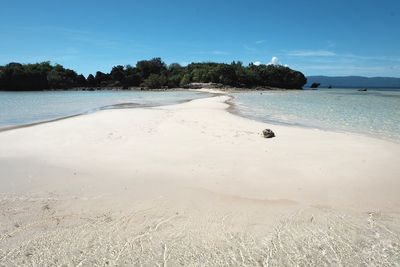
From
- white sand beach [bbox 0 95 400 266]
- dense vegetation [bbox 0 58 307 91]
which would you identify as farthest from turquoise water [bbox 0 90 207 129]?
dense vegetation [bbox 0 58 307 91]

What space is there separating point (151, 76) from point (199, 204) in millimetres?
99183

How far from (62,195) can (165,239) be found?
7.05 feet

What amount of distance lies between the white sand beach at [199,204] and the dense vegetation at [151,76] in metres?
89.8

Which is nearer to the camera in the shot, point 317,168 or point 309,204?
point 309,204

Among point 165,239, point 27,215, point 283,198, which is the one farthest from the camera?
A: point 283,198

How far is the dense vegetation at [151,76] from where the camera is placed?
95938mm

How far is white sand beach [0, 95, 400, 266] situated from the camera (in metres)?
3.34

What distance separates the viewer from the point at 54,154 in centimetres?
746

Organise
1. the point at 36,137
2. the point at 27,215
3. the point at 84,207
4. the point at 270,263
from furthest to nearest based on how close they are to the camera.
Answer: the point at 36,137 → the point at 84,207 → the point at 27,215 → the point at 270,263

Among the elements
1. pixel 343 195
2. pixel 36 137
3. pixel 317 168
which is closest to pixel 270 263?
pixel 343 195

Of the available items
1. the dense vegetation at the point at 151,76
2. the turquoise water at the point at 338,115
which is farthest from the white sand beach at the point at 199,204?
the dense vegetation at the point at 151,76

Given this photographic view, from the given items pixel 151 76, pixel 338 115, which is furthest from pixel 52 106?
pixel 151 76

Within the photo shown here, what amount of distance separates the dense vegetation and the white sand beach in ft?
294

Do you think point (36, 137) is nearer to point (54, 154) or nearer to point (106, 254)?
point (54, 154)
